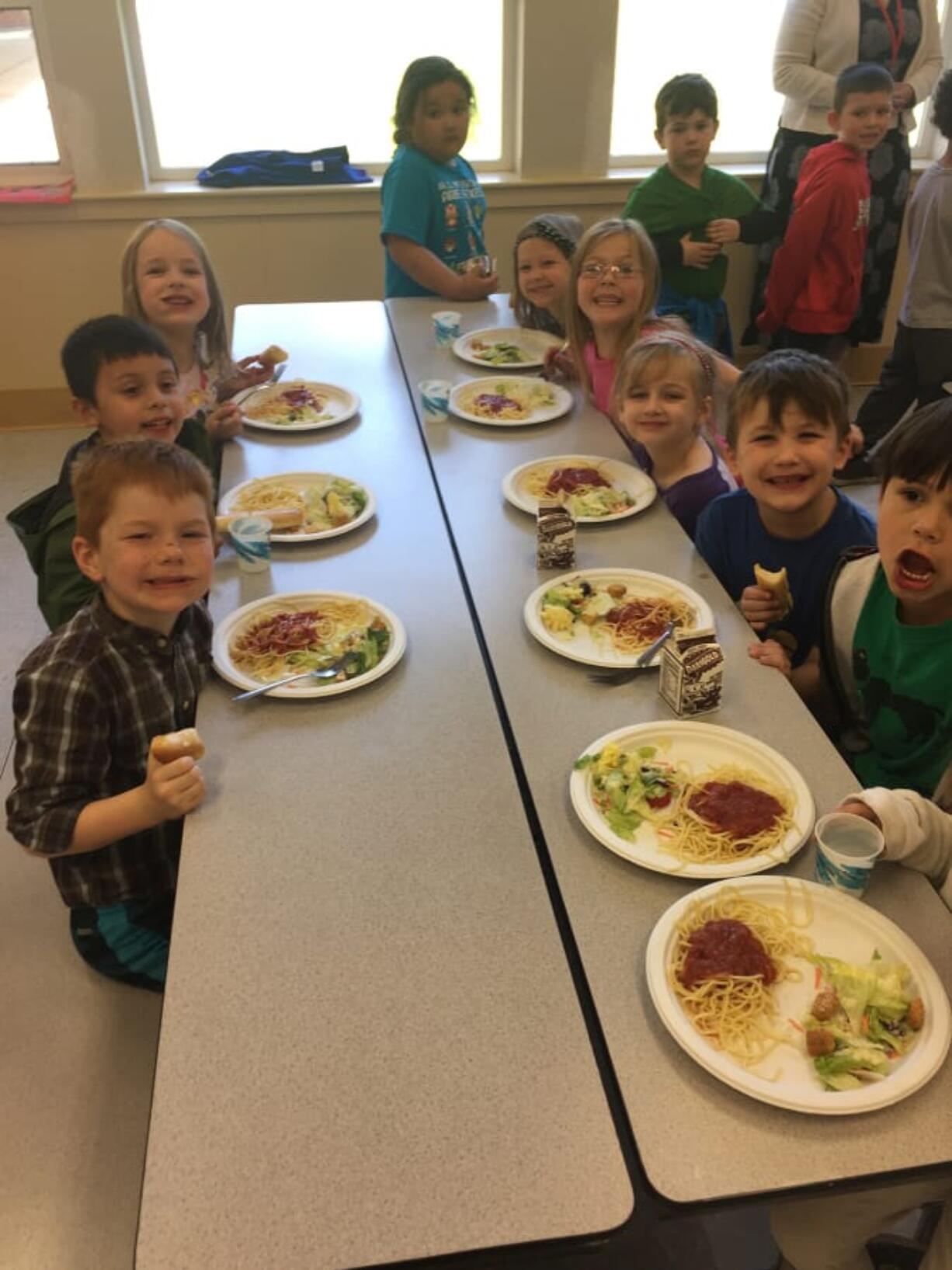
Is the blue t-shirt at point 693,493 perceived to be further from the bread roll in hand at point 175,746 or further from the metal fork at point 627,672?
the bread roll in hand at point 175,746

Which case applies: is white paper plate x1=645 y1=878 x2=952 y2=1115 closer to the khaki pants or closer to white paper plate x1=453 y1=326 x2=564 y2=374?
the khaki pants

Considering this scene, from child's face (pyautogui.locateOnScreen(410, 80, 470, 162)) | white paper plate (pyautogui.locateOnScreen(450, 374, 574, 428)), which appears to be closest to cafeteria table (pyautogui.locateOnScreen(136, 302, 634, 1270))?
white paper plate (pyautogui.locateOnScreen(450, 374, 574, 428))

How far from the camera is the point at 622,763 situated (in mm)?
1364

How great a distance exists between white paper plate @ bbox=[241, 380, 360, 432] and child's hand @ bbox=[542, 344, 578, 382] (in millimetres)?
570

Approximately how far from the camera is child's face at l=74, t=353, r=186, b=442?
80.6 inches

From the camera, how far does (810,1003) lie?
1.07 metres

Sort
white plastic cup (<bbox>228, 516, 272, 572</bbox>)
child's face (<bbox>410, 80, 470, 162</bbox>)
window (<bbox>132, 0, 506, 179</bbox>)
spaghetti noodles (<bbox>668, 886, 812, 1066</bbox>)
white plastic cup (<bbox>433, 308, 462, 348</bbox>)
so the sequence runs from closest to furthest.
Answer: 1. spaghetti noodles (<bbox>668, 886, 812, 1066</bbox>)
2. white plastic cup (<bbox>228, 516, 272, 572</bbox>)
3. white plastic cup (<bbox>433, 308, 462, 348</bbox>)
4. child's face (<bbox>410, 80, 470, 162</bbox>)
5. window (<bbox>132, 0, 506, 179</bbox>)

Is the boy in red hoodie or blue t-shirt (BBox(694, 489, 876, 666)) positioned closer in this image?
blue t-shirt (BBox(694, 489, 876, 666))

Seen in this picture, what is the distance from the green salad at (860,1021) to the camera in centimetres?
99

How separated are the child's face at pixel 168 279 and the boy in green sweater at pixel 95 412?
0.48 m

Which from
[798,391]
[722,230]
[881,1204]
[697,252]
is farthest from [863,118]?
[881,1204]

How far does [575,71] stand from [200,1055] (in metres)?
4.39

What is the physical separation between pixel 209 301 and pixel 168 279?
14 cm

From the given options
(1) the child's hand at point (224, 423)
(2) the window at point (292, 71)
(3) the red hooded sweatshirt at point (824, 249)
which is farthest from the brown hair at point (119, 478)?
(2) the window at point (292, 71)
